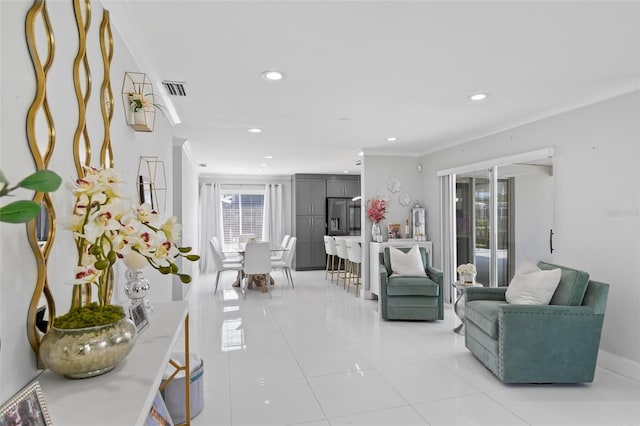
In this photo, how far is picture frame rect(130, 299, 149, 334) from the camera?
4.73 ft

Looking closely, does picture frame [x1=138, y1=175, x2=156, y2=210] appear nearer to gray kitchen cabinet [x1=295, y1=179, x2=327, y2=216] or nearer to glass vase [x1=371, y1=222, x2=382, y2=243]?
glass vase [x1=371, y1=222, x2=382, y2=243]

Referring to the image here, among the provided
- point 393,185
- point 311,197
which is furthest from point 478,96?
point 311,197

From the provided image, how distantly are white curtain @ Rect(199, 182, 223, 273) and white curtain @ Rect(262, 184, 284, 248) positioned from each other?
1171mm

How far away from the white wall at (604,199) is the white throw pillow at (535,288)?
21.4 inches

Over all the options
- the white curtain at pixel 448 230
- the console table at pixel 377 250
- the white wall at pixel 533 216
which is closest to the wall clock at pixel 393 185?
the white curtain at pixel 448 230

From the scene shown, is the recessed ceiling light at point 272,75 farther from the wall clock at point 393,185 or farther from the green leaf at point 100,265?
the wall clock at point 393,185

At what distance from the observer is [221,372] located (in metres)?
3.06

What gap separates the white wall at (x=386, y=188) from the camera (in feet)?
19.0

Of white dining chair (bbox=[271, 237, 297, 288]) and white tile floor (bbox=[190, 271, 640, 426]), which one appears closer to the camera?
white tile floor (bbox=[190, 271, 640, 426])

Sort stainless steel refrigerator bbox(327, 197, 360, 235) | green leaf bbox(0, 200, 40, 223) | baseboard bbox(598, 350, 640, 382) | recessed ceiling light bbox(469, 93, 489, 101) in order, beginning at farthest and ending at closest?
stainless steel refrigerator bbox(327, 197, 360, 235) < recessed ceiling light bbox(469, 93, 489, 101) < baseboard bbox(598, 350, 640, 382) < green leaf bbox(0, 200, 40, 223)

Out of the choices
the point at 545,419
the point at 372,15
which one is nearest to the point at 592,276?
the point at 545,419

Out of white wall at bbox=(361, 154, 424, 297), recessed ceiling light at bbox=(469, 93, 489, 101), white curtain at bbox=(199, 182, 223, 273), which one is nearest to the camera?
recessed ceiling light at bbox=(469, 93, 489, 101)

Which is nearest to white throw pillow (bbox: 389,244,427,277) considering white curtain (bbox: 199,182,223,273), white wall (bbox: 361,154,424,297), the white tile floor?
the white tile floor

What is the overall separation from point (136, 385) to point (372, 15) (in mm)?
1958
